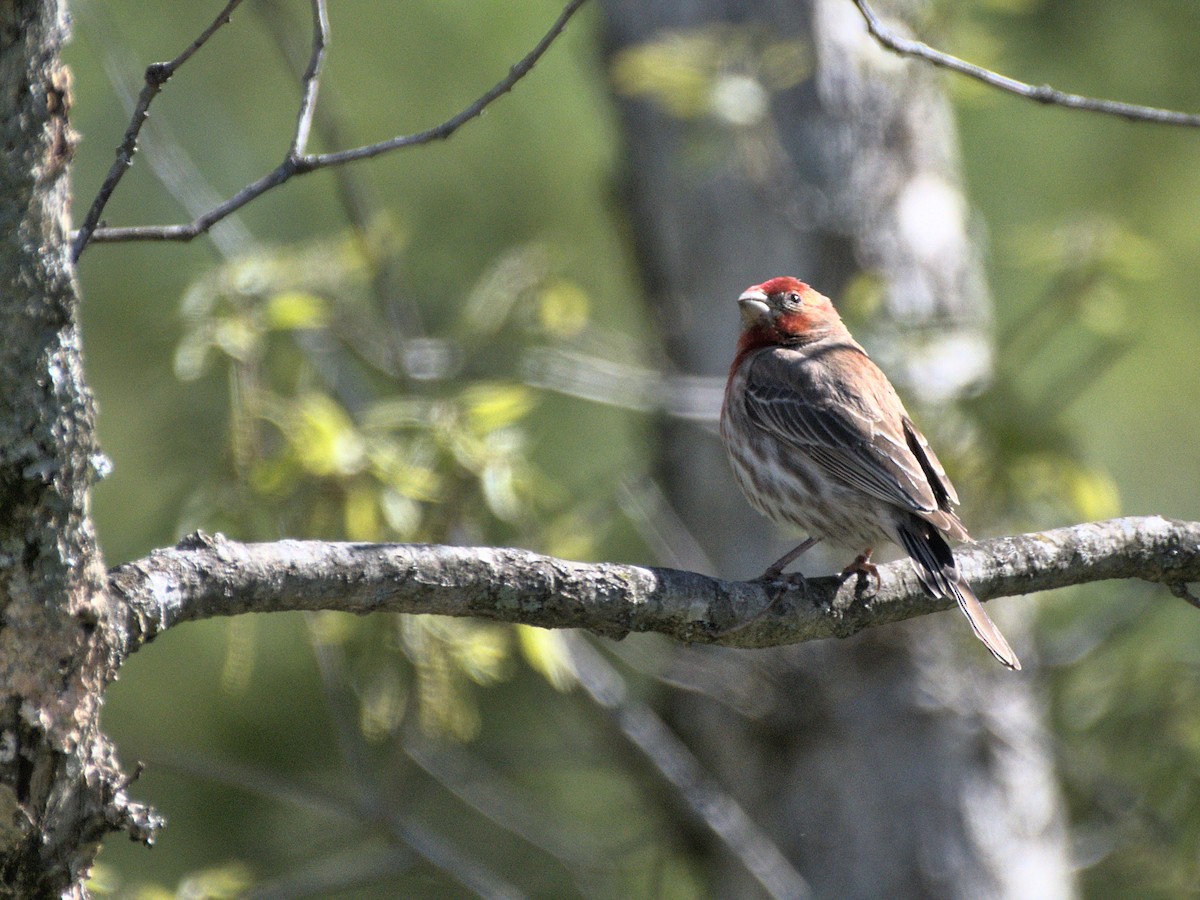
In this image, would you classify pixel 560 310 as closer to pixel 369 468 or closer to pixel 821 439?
pixel 369 468

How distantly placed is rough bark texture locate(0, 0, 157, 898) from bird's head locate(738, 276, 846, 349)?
3.52m

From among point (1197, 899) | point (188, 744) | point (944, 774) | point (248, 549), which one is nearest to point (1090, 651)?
point (944, 774)

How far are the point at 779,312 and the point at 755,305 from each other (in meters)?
0.12

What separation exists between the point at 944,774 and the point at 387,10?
7.03 metres

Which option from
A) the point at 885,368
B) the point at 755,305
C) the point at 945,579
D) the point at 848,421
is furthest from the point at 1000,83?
the point at 885,368

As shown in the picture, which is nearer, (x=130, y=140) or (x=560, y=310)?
(x=130, y=140)

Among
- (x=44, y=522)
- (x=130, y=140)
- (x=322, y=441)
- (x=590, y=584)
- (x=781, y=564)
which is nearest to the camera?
(x=44, y=522)

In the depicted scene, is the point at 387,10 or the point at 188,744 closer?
the point at 188,744

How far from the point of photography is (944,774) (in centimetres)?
616

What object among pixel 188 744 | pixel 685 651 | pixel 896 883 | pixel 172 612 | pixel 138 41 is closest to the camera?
pixel 172 612

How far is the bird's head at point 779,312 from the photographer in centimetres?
538

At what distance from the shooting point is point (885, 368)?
5.91 meters

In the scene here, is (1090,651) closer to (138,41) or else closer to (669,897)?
(669,897)

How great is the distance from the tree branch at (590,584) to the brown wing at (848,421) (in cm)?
65
